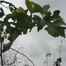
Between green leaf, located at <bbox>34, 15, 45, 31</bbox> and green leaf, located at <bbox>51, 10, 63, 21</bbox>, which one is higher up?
green leaf, located at <bbox>51, 10, 63, 21</bbox>

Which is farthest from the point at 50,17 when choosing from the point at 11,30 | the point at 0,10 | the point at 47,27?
the point at 0,10

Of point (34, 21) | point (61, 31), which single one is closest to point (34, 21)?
point (34, 21)

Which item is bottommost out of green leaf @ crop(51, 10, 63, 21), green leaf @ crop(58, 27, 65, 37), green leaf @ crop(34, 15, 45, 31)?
green leaf @ crop(58, 27, 65, 37)

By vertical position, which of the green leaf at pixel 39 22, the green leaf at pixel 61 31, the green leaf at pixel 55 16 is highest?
the green leaf at pixel 55 16

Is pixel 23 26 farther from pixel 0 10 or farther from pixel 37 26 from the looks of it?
pixel 0 10

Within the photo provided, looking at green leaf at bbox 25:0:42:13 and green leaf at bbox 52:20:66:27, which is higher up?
green leaf at bbox 25:0:42:13

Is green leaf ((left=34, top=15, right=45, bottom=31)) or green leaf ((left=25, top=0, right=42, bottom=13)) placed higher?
green leaf ((left=25, top=0, right=42, bottom=13))

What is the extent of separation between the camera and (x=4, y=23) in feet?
3.21

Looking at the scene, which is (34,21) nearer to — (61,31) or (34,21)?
(34,21)

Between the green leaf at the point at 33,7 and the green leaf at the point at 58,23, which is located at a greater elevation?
the green leaf at the point at 33,7

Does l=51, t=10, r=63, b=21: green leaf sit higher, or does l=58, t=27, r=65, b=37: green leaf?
l=51, t=10, r=63, b=21: green leaf

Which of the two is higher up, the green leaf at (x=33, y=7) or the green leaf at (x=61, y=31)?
the green leaf at (x=33, y=7)

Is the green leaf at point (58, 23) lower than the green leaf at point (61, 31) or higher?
higher

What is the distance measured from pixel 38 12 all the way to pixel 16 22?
0.43 ft
